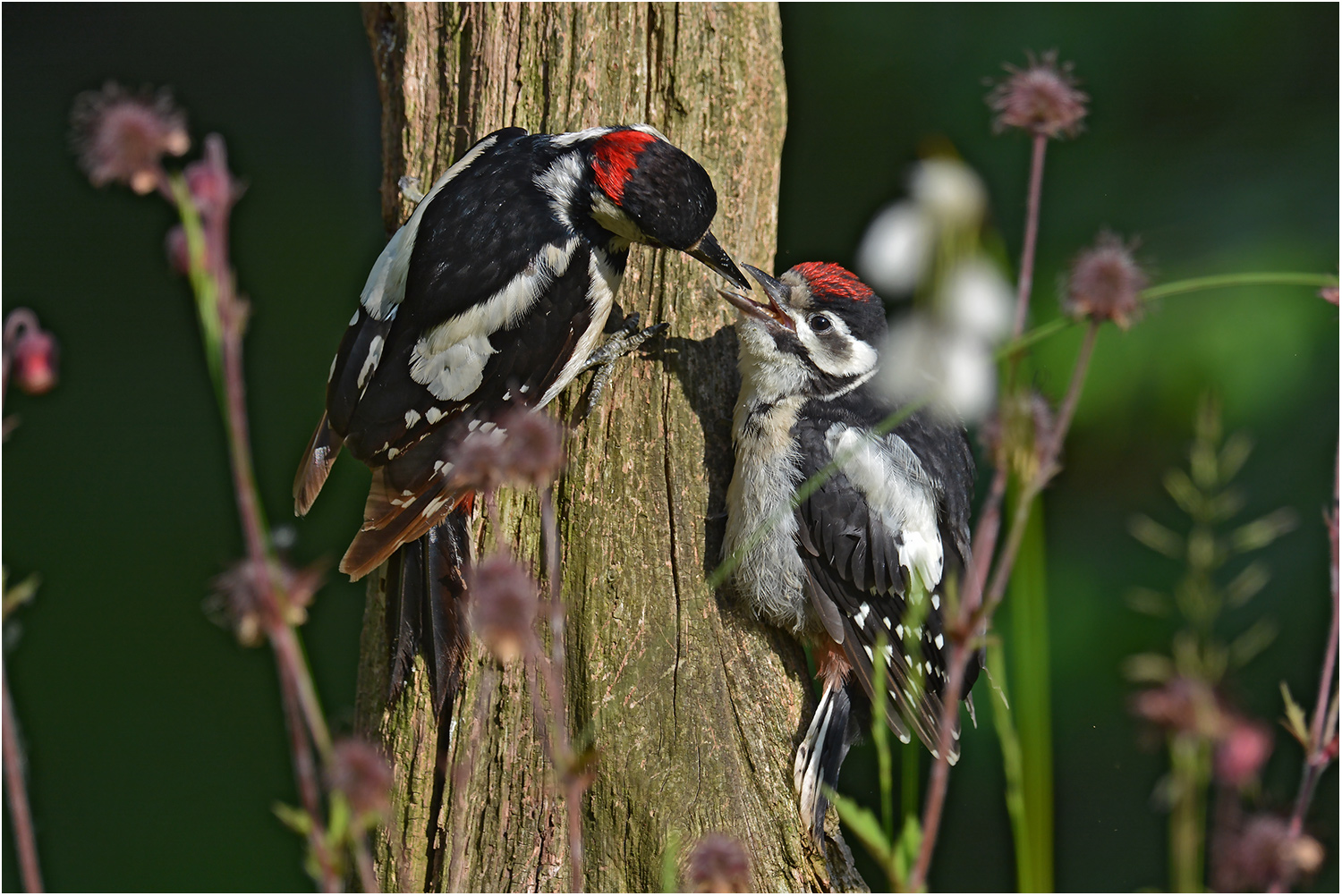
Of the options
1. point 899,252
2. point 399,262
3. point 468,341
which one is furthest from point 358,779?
point 399,262

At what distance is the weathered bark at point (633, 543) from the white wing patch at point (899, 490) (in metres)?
0.24

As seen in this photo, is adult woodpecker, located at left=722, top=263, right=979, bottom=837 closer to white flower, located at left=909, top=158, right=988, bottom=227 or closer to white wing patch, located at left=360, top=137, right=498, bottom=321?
white wing patch, located at left=360, top=137, right=498, bottom=321

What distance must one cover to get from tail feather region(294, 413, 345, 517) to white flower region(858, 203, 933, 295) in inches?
40.3

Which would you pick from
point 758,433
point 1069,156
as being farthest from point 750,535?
point 1069,156

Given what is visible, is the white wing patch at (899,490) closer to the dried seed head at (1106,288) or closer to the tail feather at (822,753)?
the tail feather at (822,753)

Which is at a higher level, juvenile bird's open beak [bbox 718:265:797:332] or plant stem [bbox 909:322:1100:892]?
juvenile bird's open beak [bbox 718:265:797:332]

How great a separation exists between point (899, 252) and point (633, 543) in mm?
679

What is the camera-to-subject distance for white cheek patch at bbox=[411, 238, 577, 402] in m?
1.90

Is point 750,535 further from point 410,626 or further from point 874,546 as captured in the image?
point 410,626

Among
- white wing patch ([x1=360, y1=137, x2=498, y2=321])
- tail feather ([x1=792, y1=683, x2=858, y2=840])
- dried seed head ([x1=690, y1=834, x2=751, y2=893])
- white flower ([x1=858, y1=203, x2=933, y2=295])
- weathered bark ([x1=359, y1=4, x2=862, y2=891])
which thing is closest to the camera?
dried seed head ([x1=690, y1=834, x2=751, y2=893])

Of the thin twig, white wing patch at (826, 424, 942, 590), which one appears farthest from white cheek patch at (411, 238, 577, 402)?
the thin twig

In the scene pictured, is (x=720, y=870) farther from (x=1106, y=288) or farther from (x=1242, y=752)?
(x=1106, y=288)

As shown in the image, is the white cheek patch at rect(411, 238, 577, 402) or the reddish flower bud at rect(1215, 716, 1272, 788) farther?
the white cheek patch at rect(411, 238, 577, 402)

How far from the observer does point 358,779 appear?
0.66 metres
